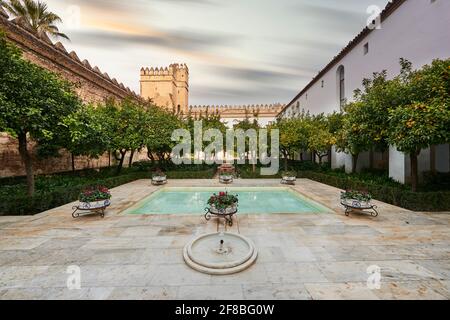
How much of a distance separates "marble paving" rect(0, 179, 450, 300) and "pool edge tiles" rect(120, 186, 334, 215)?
1663 millimetres

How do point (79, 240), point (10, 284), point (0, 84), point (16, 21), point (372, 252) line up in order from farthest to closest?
point (16, 21) < point (0, 84) < point (79, 240) < point (372, 252) < point (10, 284)

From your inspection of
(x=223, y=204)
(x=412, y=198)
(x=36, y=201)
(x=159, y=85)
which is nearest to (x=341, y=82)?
(x=412, y=198)

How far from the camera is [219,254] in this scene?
5.10 m

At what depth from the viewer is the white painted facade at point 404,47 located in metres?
10.1

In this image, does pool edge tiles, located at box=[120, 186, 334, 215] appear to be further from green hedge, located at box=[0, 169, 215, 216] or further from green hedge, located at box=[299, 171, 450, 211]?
green hedge, located at box=[0, 169, 215, 216]

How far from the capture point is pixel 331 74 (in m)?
21.8

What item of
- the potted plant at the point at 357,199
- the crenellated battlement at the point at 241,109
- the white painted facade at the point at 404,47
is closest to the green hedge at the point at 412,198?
the white painted facade at the point at 404,47

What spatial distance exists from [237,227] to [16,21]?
16562mm

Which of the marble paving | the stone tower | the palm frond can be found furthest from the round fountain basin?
the stone tower

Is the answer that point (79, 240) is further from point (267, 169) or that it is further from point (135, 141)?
point (267, 169)

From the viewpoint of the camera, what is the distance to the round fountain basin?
4473 millimetres

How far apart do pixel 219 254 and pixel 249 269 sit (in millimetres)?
811

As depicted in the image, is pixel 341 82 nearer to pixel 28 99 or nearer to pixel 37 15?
pixel 28 99

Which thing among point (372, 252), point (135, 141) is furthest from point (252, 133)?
point (372, 252)
